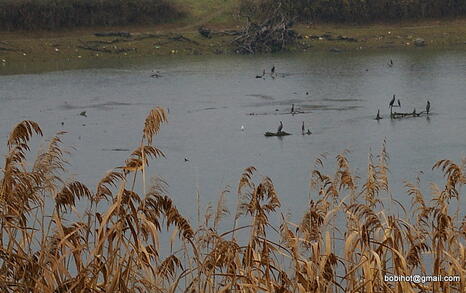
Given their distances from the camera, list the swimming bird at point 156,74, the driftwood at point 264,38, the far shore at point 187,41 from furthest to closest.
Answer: the driftwood at point 264,38
the far shore at point 187,41
the swimming bird at point 156,74

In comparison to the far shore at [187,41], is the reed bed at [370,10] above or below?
above

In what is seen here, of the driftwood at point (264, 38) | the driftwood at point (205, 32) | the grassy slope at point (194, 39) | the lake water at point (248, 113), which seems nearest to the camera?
the lake water at point (248, 113)

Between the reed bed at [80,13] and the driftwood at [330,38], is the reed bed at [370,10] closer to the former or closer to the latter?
the driftwood at [330,38]

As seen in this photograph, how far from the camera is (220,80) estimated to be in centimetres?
5072

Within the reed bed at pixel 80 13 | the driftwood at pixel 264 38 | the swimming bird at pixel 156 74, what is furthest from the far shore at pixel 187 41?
the swimming bird at pixel 156 74

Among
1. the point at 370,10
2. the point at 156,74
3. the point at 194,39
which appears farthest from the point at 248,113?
the point at 370,10

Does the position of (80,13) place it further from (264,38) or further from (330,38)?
(330,38)

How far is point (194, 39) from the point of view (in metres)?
70.9

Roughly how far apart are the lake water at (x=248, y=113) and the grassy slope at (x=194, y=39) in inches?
186

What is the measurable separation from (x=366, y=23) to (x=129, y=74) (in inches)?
1072

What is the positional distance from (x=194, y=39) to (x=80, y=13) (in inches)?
422

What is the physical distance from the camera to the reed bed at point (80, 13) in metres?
72.1

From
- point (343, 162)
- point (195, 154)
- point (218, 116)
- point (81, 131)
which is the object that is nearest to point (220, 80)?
point (218, 116)

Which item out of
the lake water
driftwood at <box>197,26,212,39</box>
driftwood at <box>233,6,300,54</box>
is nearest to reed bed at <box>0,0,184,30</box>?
driftwood at <box>197,26,212,39</box>
